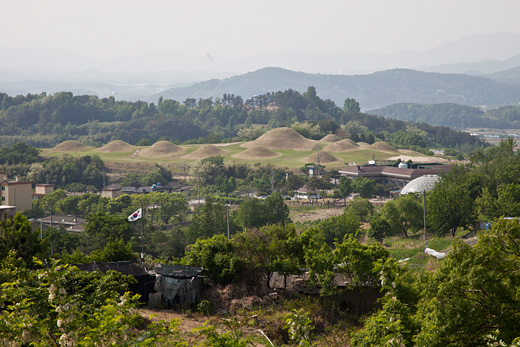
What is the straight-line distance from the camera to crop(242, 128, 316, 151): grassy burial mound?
145500mm

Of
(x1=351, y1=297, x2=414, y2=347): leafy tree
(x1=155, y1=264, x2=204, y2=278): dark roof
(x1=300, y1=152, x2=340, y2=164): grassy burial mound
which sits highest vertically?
(x1=351, y1=297, x2=414, y2=347): leafy tree

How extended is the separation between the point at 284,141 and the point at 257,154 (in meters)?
18.8

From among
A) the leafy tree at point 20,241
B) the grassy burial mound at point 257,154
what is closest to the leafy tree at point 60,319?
the leafy tree at point 20,241

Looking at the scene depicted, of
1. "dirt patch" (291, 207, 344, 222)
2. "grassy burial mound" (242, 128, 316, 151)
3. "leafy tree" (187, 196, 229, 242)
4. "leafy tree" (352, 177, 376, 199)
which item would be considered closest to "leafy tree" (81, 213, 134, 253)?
"leafy tree" (187, 196, 229, 242)

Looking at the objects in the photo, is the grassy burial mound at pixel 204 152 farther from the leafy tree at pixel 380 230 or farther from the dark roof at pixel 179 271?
the dark roof at pixel 179 271

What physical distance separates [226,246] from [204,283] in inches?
80.4

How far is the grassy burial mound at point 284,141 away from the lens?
14550 centimetres

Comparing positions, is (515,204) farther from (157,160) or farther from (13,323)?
(157,160)

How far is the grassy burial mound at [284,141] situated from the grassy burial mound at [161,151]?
Answer: 17.4 meters

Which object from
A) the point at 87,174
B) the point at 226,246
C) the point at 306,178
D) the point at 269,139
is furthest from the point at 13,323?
the point at 269,139

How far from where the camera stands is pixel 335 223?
5616 cm

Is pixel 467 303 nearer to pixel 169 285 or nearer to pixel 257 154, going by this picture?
pixel 169 285

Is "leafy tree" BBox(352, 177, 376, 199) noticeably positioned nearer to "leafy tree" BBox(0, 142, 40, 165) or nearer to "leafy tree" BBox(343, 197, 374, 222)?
"leafy tree" BBox(343, 197, 374, 222)

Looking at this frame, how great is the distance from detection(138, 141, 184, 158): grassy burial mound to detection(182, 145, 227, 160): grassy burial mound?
462 cm
